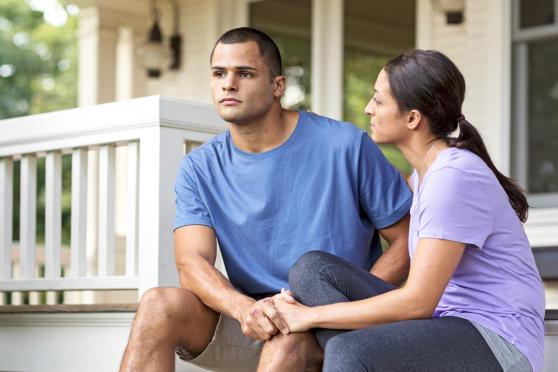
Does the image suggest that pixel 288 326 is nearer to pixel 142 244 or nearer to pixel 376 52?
pixel 142 244

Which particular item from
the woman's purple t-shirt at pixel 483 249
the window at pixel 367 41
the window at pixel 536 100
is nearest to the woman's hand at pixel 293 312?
the woman's purple t-shirt at pixel 483 249

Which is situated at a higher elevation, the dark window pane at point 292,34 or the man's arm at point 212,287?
the dark window pane at point 292,34

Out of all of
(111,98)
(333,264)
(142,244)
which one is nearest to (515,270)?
(333,264)

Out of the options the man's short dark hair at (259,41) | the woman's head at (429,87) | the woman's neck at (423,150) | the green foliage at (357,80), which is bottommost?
the woman's neck at (423,150)

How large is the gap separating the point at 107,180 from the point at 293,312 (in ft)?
5.13

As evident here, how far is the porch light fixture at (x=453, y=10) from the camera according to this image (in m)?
6.23

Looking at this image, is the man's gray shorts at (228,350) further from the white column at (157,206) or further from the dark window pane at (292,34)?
the dark window pane at (292,34)

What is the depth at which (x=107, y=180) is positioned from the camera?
13.8 feet

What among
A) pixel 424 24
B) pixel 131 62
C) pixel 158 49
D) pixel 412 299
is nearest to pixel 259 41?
pixel 412 299

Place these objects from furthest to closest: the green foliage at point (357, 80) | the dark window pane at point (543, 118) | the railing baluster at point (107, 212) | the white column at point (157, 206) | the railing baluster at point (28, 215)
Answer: the green foliage at point (357, 80)
the dark window pane at point (543, 118)
the railing baluster at point (28, 215)
the railing baluster at point (107, 212)
the white column at point (157, 206)

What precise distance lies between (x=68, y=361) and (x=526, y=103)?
3.12 metres

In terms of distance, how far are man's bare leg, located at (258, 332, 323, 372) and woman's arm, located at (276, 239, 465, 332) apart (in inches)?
3.1

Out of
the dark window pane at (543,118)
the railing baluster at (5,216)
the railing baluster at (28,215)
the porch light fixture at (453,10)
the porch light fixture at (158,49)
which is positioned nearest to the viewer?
the railing baluster at (28,215)

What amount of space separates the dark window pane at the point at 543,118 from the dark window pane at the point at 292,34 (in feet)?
5.72
